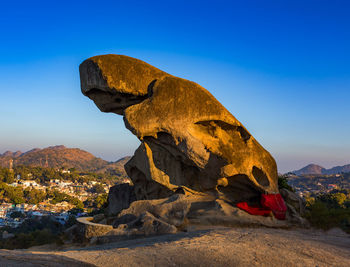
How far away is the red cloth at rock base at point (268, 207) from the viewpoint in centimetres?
1106

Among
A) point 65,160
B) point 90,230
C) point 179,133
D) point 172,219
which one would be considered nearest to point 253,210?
point 172,219

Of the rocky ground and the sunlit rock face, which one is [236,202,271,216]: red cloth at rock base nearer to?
the sunlit rock face

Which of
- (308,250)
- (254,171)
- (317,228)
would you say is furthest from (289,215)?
(308,250)

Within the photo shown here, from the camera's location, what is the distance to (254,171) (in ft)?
39.8

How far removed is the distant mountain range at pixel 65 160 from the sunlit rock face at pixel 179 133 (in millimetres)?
139508

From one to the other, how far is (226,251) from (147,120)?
6318 mm

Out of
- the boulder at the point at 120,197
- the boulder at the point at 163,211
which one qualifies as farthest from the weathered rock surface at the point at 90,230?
the boulder at the point at 120,197

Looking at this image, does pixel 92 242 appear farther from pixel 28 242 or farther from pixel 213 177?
pixel 28 242

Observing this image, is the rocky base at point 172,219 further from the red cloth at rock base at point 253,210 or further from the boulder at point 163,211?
the red cloth at rock base at point 253,210

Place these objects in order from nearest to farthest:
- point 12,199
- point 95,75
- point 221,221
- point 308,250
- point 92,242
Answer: point 308,250, point 92,242, point 221,221, point 95,75, point 12,199

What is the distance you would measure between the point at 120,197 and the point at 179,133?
6339 mm

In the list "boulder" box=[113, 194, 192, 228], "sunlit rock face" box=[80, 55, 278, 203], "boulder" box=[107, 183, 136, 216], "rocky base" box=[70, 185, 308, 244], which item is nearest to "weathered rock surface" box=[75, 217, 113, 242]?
"rocky base" box=[70, 185, 308, 244]

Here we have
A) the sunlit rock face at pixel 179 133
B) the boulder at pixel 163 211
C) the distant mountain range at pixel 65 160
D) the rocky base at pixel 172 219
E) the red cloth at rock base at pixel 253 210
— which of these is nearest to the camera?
the rocky base at pixel 172 219

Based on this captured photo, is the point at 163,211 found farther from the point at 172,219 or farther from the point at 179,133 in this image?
the point at 179,133
